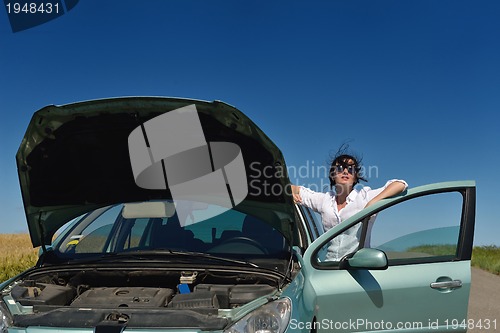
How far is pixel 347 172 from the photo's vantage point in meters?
4.95

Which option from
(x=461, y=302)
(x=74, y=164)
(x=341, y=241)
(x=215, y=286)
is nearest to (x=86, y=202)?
(x=74, y=164)

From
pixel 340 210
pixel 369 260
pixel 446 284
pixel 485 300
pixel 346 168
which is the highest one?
pixel 346 168

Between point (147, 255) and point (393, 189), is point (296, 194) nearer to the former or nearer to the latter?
point (393, 189)

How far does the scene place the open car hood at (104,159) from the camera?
3949mm

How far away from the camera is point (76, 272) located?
418 centimetres

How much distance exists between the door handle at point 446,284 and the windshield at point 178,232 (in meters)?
1.16

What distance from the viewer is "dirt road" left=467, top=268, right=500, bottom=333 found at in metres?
8.84

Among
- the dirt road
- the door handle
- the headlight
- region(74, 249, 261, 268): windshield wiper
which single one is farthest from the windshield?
the dirt road

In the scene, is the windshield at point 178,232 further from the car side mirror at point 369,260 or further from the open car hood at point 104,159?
the car side mirror at point 369,260

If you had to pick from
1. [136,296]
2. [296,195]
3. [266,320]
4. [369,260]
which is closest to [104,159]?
[136,296]

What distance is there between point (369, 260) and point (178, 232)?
1.76 metres

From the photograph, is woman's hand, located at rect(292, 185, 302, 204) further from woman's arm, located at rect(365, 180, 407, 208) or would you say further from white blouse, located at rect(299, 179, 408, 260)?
woman's arm, located at rect(365, 180, 407, 208)

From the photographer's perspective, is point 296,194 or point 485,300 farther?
point 485,300

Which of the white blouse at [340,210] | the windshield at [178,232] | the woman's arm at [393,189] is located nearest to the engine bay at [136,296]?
the windshield at [178,232]
